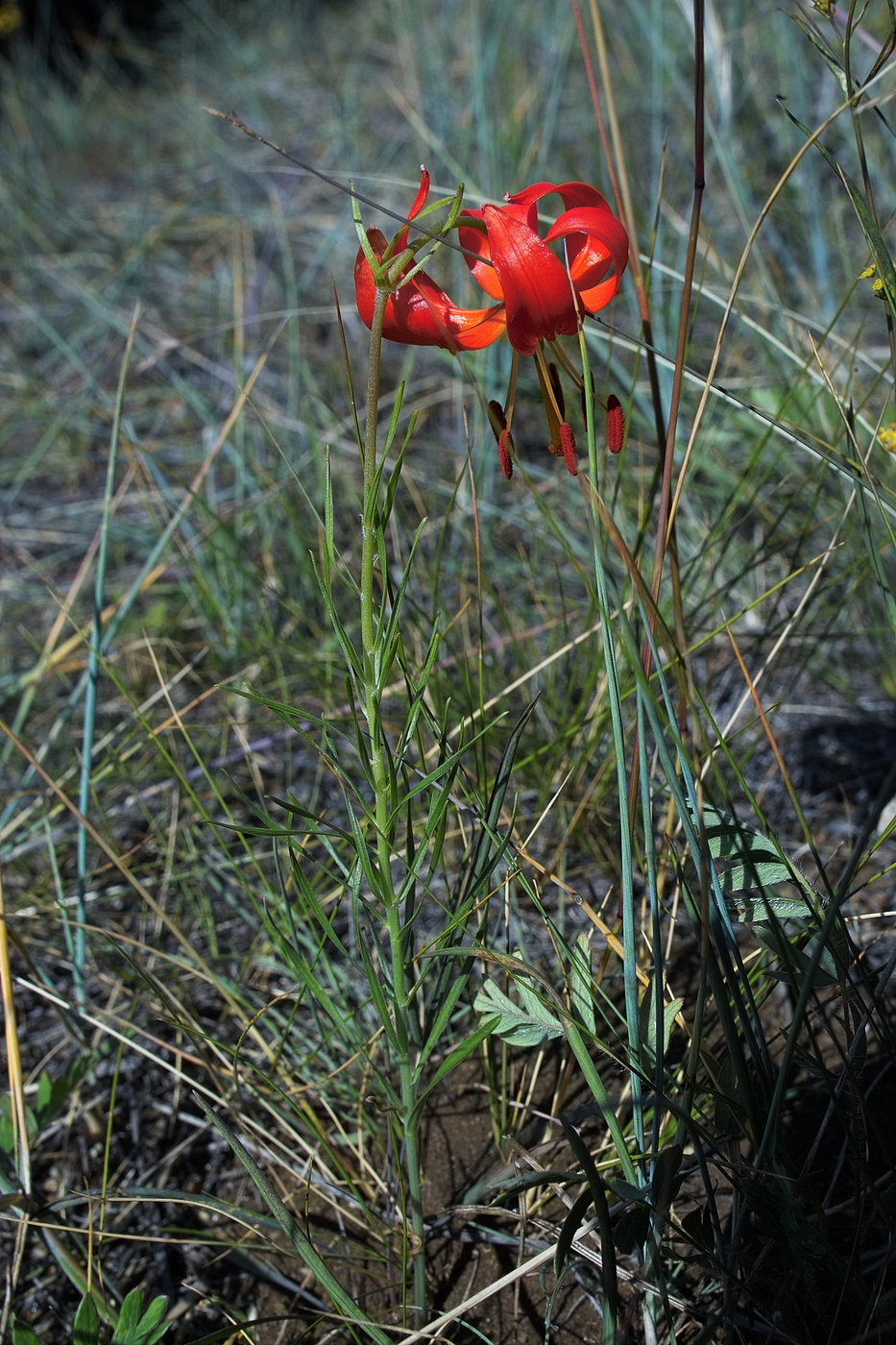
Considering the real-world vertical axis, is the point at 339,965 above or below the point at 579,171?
below

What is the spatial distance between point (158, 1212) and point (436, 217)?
1.34 meters

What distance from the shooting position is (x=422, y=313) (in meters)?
0.62

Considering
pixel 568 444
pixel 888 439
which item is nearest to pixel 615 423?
pixel 568 444

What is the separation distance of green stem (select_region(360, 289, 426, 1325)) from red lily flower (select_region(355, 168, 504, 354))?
0.03 metres

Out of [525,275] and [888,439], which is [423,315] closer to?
[525,275]

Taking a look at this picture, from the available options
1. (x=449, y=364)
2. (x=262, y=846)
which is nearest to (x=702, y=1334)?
(x=262, y=846)

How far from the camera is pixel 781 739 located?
4.13ft

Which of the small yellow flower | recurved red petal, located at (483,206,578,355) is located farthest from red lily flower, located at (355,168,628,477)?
the small yellow flower

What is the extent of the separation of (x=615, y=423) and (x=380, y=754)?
261mm

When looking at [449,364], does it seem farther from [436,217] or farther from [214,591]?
[214,591]

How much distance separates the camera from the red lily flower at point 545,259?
57 cm

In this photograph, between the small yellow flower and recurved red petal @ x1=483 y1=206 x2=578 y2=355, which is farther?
the small yellow flower

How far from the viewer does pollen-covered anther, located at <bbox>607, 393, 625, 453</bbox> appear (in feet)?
2.11

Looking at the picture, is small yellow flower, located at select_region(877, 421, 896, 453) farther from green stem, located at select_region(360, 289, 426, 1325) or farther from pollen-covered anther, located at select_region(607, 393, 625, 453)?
green stem, located at select_region(360, 289, 426, 1325)
